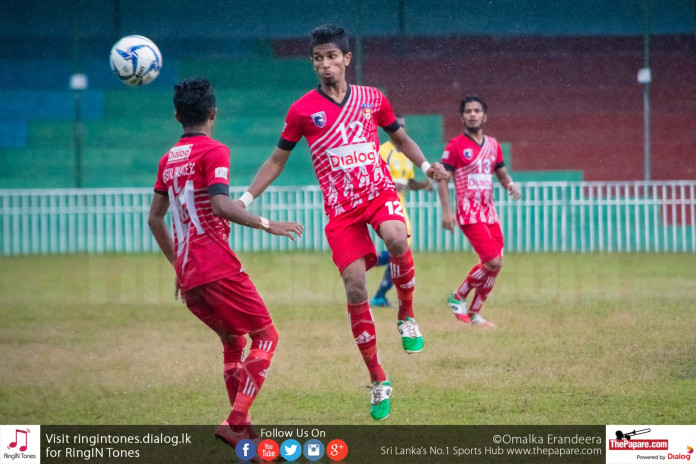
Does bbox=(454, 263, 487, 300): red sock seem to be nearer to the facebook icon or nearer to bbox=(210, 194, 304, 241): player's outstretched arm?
bbox=(210, 194, 304, 241): player's outstretched arm

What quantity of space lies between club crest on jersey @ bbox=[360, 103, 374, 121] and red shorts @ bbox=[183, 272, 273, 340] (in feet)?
4.71

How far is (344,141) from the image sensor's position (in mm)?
5855

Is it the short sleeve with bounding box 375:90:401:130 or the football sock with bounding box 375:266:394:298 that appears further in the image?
the football sock with bounding box 375:266:394:298

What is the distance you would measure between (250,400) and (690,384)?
3.24 metres

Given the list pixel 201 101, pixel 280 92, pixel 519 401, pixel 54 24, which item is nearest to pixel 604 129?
pixel 280 92

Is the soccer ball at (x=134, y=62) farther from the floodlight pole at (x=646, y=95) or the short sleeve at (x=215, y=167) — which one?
the floodlight pole at (x=646, y=95)

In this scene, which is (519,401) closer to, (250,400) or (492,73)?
(250,400)

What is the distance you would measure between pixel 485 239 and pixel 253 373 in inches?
182

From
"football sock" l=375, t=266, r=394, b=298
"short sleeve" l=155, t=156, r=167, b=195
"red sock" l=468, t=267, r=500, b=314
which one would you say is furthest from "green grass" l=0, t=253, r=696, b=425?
"short sleeve" l=155, t=156, r=167, b=195

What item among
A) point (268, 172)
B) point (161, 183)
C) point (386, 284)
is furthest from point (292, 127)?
point (386, 284)

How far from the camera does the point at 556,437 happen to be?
4992mm

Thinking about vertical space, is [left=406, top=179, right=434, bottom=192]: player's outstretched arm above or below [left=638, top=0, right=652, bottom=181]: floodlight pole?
below

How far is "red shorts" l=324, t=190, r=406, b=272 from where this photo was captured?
5875mm

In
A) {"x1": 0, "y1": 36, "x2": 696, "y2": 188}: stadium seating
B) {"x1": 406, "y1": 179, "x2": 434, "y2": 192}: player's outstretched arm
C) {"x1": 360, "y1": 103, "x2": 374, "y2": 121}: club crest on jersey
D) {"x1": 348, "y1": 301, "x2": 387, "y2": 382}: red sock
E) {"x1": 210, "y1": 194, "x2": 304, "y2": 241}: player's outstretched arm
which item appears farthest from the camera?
{"x1": 0, "y1": 36, "x2": 696, "y2": 188}: stadium seating
